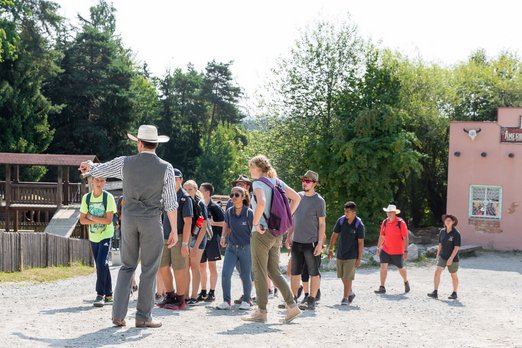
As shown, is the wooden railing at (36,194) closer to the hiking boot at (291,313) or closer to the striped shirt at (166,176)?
the hiking boot at (291,313)

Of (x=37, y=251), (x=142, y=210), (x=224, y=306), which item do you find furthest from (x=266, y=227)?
(x=37, y=251)

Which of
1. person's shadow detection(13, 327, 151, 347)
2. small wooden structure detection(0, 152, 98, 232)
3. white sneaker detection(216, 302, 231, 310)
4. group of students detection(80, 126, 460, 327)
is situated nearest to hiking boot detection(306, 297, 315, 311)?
group of students detection(80, 126, 460, 327)

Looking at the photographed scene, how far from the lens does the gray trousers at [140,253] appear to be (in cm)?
755

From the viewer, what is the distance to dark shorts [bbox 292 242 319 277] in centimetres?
1060

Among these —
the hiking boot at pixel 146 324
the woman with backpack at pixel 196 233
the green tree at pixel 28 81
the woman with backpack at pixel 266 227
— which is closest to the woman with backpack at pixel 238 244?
the woman with backpack at pixel 196 233

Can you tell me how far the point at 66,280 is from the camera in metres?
15.9

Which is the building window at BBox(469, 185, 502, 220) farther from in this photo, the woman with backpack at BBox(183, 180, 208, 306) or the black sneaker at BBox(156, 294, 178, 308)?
the black sneaker at BBox(156, 294, 178, 308)

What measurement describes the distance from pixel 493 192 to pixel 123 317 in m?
20.8

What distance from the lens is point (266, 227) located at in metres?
8.70

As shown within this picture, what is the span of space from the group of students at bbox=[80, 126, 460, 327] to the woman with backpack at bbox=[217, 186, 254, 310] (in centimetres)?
1

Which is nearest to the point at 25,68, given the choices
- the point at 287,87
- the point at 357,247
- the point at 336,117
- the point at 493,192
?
the point at 287,87

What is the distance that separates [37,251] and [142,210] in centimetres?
1090

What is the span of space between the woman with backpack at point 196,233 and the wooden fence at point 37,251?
282 inches

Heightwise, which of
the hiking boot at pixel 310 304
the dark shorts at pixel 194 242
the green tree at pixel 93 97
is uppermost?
the green tree at pixel 93 97
